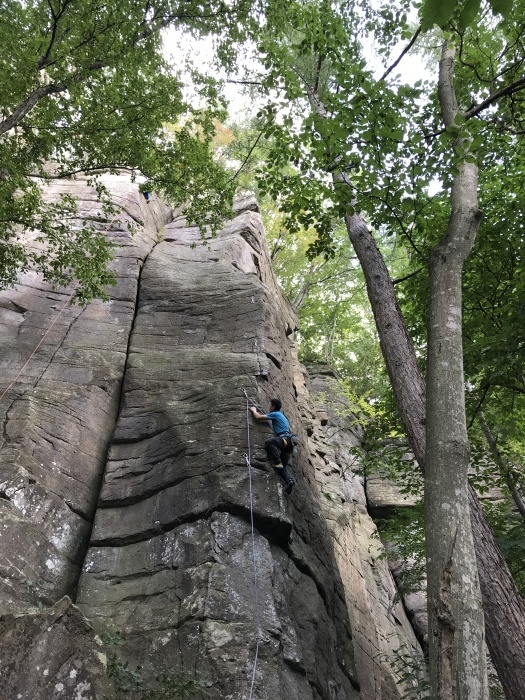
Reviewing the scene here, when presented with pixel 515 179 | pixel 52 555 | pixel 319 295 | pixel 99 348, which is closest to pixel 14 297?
pixel 99 348

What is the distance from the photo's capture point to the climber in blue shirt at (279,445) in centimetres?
759

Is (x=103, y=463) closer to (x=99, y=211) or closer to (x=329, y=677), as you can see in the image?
(x=329, y=677)

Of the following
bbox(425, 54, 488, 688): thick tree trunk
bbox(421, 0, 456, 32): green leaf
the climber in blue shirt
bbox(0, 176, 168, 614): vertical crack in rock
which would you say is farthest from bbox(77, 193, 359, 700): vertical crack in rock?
bbox(421, 0, 456, 32): green leaf

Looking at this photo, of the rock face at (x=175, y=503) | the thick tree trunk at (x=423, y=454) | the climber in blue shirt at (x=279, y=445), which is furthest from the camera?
the climber in blue shirt at (x=279, y=445)

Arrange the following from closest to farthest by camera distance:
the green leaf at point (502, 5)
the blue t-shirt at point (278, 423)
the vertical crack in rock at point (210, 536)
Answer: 1. the green leaf at point (502, 5)
2. the vertical crack in rock at point (210, 536)
3. the blue t-shirt at point (278, 423)

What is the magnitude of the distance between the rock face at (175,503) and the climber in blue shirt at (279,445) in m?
0.20

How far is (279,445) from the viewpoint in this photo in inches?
302

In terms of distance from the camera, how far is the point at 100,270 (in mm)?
9281

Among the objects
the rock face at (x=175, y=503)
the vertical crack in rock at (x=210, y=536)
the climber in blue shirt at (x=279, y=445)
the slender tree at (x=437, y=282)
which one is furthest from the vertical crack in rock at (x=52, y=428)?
the slender tree at (x=437, y=282)

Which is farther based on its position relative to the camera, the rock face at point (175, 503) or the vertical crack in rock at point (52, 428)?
the vertical crack in rock at point (52, 428)

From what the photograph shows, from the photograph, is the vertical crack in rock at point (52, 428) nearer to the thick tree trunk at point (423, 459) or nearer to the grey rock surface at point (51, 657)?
the grey rock surface at point (51, 657)

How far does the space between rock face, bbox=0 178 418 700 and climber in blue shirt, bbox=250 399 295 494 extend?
20cm

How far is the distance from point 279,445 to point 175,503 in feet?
5.46

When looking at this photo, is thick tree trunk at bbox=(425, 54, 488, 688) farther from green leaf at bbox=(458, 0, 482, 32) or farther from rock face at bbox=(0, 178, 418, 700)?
green leaf at bbox=(458, 0, 482, 32)
